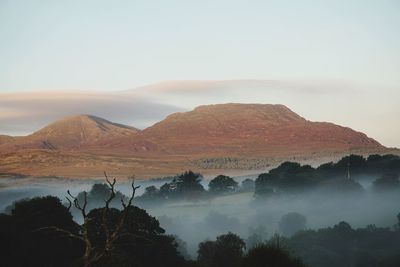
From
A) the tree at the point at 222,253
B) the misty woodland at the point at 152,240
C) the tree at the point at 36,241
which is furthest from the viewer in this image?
the tree at the point at 222,253

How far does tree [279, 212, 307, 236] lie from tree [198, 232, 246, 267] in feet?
180

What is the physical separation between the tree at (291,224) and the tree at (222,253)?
180ft

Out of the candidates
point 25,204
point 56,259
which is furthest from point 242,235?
point 56,259

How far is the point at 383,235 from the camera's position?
138m

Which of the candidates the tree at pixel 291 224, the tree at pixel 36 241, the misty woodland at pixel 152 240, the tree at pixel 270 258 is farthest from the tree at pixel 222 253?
the tree at pixel 291 224

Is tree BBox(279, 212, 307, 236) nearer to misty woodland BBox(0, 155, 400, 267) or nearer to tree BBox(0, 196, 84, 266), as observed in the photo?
misty woodland BBox(0, 155, 400, 267)

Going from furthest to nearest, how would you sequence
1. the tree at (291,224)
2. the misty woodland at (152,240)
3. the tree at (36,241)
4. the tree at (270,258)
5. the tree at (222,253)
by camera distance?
the tree at (291,224), the tree at (222,253), the tree at (36,241), the misty woodland at (152,240), the tree at (270,258)

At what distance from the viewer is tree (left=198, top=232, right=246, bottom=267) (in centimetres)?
9112

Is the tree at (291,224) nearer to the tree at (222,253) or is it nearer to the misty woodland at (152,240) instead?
the misty woodland at (152,240)

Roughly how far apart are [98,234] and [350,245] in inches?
2731

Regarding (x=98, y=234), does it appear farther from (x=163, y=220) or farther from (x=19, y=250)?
(x=163, y=220)

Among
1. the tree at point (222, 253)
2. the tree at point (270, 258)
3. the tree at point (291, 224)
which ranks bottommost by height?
the tree at point (291, 224)

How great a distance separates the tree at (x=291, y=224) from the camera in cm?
16023

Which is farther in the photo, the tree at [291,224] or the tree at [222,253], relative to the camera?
the tree at [291,224]
